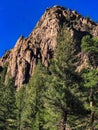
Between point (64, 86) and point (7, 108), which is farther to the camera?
point (7, 108)

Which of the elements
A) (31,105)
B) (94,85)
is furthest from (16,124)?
(94,85)

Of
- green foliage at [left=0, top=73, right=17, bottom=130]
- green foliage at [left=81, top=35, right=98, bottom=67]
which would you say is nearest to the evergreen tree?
green foliage at [left=81, top=35, right=98, bottom=67]

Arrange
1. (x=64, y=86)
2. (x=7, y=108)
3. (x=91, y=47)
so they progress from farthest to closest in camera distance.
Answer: (x=7, y=108) < (x=64, y=86) < (x=91, y=47)

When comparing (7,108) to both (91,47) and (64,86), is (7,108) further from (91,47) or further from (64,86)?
(91,47)

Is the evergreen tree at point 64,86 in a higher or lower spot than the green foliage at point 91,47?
lower

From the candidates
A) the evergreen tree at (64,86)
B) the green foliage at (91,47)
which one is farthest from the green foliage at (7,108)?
the green foliage at (91,47)

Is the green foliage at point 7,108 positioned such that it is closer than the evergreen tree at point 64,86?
No

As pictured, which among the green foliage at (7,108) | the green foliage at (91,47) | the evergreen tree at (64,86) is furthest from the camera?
the green foliage at (7,108)

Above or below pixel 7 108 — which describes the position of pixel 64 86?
below

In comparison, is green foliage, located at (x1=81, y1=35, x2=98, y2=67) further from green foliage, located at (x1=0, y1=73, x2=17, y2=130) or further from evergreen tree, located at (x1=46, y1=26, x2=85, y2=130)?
green foliage, located at (x1=0, y1=73, x2=17, y2=130)

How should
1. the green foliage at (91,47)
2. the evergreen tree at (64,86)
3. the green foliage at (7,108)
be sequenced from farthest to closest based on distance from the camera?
the green foliage at (7,108) < the evergreen tree at (64,86) < the green foliage at (91,47)

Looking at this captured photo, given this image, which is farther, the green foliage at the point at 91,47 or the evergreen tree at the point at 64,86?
the evergreen tree at the point at 64,86

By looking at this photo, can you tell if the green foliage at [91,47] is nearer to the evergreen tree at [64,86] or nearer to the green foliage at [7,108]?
the evergreen tree at [64,86]

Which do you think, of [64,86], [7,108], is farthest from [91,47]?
[7,108]
